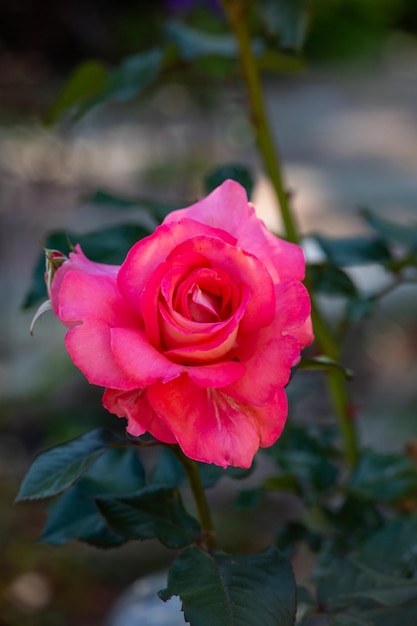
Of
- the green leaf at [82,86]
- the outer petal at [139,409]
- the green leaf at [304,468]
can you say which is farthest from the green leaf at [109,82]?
the outer petal at [139,409]

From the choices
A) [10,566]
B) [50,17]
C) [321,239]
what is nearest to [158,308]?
[321,239]

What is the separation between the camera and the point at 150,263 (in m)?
0.44

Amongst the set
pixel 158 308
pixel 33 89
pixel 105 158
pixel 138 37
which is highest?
pixel 158 308

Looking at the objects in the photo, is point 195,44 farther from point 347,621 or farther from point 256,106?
point 347,621

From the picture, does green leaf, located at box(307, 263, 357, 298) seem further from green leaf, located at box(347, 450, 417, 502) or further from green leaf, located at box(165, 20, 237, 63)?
green leaf, located at box(165, 20, 237, 63)

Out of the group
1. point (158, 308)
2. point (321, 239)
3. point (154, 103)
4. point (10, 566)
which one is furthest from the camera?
point (154, 103)

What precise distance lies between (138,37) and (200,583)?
261 inches

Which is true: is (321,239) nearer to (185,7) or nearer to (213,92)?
(185,7)

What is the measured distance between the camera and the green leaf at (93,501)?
0.55 meters

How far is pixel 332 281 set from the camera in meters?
0.76

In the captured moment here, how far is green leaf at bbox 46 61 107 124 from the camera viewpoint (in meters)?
0.87

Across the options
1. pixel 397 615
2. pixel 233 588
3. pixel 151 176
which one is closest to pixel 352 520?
pixel 397 615

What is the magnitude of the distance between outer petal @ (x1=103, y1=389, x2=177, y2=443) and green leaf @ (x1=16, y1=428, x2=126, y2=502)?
5 centimetres

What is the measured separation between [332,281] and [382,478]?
0.55ft
